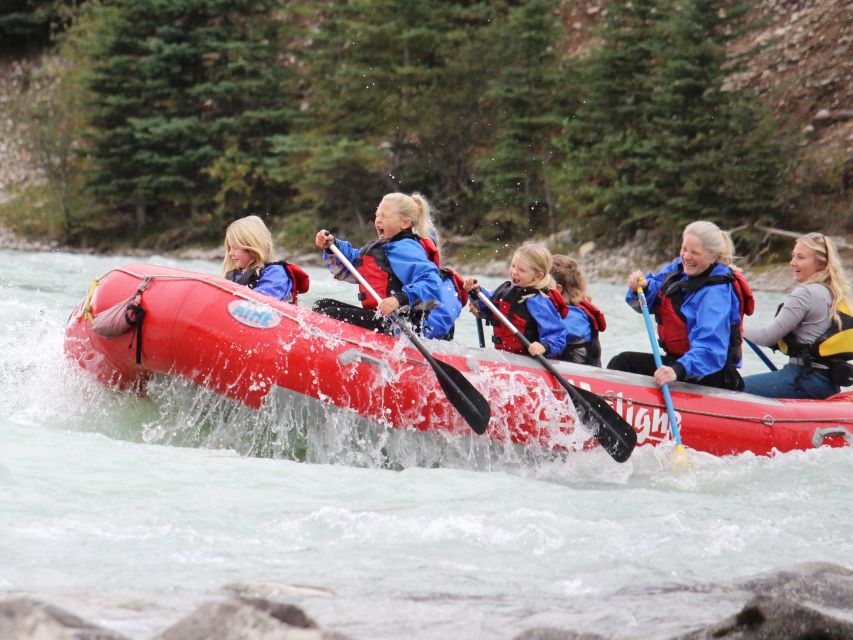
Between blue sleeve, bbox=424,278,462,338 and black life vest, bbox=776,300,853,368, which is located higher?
blue sleeve, bbox=424,278,462,338

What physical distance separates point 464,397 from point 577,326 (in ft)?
4.06

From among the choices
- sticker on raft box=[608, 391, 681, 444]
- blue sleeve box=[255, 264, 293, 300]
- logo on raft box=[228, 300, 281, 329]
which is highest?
blue sleeve box=[255, 264, 293, 300]

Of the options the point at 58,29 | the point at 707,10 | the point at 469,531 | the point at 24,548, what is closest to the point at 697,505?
the point at 469,531

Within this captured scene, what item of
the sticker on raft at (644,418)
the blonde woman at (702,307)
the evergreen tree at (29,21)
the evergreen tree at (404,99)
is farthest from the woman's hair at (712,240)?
the evergreen tree at (29,21)

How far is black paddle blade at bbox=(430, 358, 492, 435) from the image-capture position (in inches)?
207

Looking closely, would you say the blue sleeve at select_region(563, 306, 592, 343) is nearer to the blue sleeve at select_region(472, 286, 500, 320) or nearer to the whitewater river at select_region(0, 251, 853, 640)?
the blue sleeve at select_region(472, 286, 500, 320)

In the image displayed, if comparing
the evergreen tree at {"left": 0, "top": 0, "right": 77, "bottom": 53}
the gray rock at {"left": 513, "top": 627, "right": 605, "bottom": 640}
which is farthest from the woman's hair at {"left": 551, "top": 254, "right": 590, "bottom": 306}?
the evergreen tree at {"left": 0, "top": 0, "right": 77, "bottom": 53}

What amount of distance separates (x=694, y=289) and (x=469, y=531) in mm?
2342

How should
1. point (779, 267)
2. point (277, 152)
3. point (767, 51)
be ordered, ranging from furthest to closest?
point (277, 152) → point (767, 51) → point (779, 267)

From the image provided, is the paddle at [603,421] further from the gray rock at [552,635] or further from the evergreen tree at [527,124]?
the evergreen tree at [527,124]

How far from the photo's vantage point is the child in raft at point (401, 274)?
223 inches

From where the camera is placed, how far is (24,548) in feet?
12.0

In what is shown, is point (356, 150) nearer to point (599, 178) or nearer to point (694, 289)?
point (599, 178)

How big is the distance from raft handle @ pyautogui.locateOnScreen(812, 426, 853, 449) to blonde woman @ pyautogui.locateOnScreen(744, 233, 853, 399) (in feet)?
1.06
